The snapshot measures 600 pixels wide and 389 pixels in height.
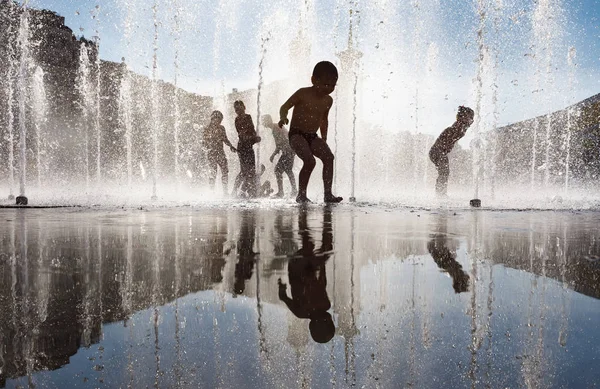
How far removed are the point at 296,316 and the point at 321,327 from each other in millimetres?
120

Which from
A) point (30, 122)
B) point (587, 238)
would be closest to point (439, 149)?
point (587, 238)

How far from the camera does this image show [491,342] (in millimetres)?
1154

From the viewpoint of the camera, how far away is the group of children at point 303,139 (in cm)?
694

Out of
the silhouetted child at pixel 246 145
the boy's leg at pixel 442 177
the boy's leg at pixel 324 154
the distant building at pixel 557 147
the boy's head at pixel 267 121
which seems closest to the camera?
the boy's leg at pixel 324 154

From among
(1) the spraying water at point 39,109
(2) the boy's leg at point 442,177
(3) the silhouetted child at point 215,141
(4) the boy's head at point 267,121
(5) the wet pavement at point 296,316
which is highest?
(1) the spraying water at point 39,109

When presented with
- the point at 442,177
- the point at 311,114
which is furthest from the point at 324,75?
the point at 442,177

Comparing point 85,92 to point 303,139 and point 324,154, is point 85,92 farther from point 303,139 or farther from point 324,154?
point 324,154

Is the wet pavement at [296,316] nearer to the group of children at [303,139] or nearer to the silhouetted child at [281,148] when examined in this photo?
the group of children at [303,139]

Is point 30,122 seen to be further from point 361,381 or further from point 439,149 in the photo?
point 361,381

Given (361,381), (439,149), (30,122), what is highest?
(30,122)

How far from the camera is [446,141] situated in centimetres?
1080

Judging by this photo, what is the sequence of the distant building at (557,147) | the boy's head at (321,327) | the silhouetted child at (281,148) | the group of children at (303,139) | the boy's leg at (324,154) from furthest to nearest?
1. the distant building at (557,147)
2. the silhouetted child at (281,148)
3. the boy's leg at (324,154)
4. the group of children at (303,139)
5. the boy's head at (321,327)

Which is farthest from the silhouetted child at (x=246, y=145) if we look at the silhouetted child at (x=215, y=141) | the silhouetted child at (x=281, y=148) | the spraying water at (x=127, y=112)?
the spraying water at (x=127, y=112)

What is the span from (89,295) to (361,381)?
1058 millimetres
